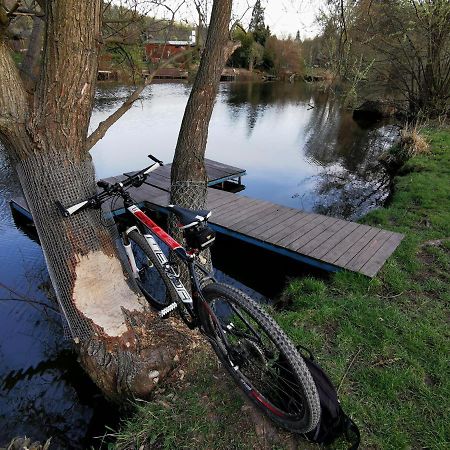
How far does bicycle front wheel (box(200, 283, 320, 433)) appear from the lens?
1.78 m

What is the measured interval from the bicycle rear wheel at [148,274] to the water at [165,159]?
3.80 feet

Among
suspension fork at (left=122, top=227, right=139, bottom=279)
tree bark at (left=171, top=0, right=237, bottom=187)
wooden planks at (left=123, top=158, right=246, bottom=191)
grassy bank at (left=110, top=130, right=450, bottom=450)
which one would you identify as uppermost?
tree bark at (left=171, top=0, right=237, bottom=187)

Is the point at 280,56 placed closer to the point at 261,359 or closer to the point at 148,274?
the point at 148,274

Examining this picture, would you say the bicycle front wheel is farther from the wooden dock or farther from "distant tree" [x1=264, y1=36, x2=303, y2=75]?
"distant tree" [x1=264, y1=36, x2=303, y2=75]

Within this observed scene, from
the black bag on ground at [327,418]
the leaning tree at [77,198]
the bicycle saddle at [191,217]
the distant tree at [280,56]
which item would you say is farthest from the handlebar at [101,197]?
the distant tree at [280,56]

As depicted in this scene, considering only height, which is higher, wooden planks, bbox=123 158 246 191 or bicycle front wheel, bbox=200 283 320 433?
bicycle front wheel, bbox=200 283 320 433

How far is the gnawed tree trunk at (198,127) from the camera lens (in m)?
3.09

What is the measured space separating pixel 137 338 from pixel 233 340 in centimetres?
75

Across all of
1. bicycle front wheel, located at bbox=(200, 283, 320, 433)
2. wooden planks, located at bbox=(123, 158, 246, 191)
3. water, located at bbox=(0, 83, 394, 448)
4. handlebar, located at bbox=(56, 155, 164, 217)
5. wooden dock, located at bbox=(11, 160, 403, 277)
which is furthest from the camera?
wooden planks, located at bbox=(123, 158, 246, 191)

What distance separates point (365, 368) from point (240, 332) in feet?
4.17

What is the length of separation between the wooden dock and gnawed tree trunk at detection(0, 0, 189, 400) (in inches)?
91.4

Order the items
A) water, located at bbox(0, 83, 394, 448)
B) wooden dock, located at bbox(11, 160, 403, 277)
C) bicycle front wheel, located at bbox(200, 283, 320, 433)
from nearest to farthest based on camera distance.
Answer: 1. bicycle front wheel, located at bbox(200, 283, 320, 433)
2. water, located at bbox(0, 83, 394, 448)
3. wooden dock, located at bbox(11, 160, 403, 277)

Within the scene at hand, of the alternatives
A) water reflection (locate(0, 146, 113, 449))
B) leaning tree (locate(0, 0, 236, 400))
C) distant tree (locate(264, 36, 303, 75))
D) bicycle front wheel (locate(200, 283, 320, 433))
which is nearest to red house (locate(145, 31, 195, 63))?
leaning tree (locate(0, 0, 236, 400))

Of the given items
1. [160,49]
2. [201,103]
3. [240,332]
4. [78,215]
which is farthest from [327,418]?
[160,49]
